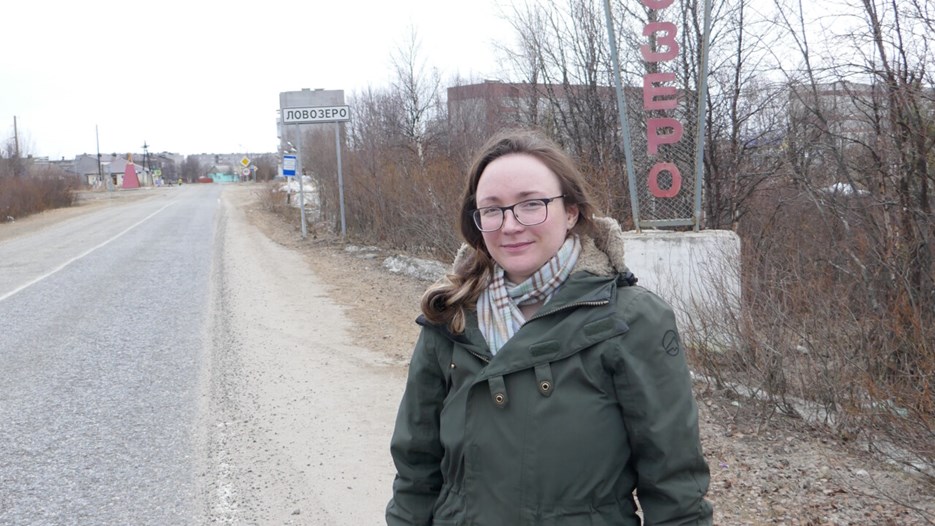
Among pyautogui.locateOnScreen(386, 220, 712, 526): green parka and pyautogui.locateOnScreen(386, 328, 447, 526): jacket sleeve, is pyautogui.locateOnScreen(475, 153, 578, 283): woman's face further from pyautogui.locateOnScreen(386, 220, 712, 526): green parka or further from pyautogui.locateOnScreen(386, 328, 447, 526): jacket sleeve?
pyautogui.locateOnScreen(386, 328, 447, 526): jacket sleeve

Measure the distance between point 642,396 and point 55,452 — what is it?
4952 mm

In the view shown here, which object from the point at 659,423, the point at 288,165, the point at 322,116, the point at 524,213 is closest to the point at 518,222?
the point at 524,213

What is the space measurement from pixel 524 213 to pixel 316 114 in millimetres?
17889

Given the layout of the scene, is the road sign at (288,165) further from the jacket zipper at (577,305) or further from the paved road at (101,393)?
the jacket zipper at (577,305)

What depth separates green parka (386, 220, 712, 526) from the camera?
1824mm

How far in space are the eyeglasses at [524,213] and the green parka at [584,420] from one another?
7.6 inches

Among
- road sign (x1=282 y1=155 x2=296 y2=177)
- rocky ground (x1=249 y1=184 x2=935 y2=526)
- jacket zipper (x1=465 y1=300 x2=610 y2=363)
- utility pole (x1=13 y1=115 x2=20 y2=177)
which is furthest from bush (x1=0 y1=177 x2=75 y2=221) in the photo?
jacket zipper (x1=465 y1=300 x2=610 y2=363)

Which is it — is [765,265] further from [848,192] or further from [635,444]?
[635,444]

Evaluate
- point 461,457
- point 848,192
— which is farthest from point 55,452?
point 848,192

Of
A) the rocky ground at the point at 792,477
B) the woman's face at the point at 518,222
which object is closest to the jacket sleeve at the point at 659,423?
the woman's face at the point at 518,222

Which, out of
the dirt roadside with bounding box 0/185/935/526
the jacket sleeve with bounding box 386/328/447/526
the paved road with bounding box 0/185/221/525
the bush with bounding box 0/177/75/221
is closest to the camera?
the jacket sleeve with bounding box 386/328/447/526

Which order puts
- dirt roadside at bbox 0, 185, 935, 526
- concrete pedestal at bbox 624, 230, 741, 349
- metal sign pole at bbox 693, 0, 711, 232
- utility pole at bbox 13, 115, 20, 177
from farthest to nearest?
utility pole at bbox 13, 115, 20, 177 → metal sign pole at bbox 693, 0, 711, 232 → concrete pedestal at bbox 624, 230, 741, 349 → dirt roadside at bbox 0, 185, 935, 526

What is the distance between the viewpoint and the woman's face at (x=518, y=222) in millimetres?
2055

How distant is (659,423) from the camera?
1.80m
